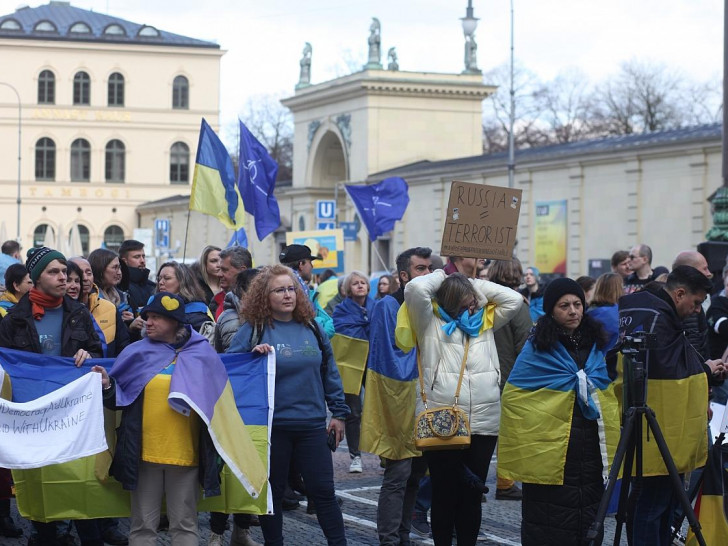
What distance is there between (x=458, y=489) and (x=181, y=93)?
7316 cm

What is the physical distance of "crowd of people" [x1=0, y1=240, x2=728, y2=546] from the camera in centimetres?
754

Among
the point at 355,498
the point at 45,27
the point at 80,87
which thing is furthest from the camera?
the point at 80,87

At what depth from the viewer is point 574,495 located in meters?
7.48

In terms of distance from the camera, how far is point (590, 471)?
24.6 ft

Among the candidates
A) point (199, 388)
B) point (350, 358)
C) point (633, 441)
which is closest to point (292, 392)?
point (199, 388)

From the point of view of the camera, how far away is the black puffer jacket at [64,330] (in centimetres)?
836

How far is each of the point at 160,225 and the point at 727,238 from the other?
90.7 ft

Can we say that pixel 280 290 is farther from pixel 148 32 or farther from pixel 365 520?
pixel 148 32

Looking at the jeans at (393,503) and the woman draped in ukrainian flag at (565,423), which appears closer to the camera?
the woman draped in ukrainian flag at (565,423)

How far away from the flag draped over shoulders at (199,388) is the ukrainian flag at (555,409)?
1550 millimetres

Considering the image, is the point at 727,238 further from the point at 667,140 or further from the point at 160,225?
the point at 160,225

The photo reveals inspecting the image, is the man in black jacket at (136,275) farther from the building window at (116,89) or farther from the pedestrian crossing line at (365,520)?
the building window at (116,89)

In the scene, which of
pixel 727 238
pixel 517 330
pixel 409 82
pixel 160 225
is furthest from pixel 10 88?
pixel 517 330

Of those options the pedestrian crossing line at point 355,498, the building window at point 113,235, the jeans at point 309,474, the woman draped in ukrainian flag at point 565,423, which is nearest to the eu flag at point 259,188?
the pedestrian crossing line at point 355,498
